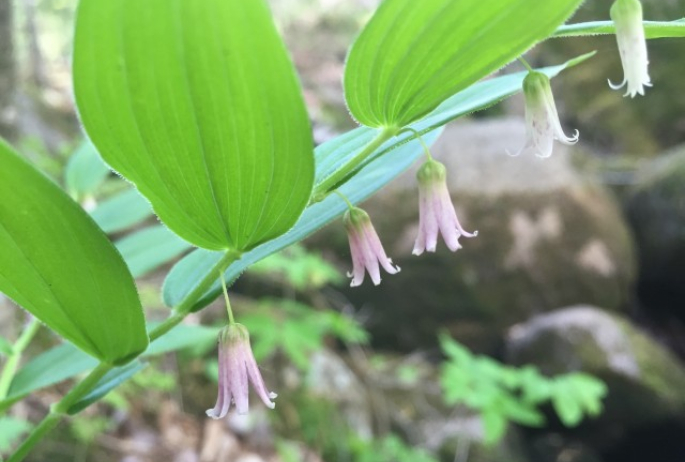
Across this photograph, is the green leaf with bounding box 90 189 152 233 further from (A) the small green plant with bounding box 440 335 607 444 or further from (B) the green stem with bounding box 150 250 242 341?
(A) the small green plant with bounding box 440 335 607 444

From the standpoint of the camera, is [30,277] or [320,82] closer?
[30,277]

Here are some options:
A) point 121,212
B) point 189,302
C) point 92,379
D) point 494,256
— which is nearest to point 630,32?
point 189,302

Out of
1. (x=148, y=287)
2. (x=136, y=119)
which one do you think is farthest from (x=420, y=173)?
(x=148, y=287)

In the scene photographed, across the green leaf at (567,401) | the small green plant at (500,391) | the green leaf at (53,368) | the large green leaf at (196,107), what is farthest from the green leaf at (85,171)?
the green leaf at (567,401)

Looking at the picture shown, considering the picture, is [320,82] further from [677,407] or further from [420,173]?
[420,173]

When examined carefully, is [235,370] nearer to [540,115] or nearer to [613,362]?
[540,115]

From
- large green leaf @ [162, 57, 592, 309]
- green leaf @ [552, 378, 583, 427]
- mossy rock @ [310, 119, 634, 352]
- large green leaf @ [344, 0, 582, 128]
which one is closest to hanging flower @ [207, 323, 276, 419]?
large green leaf @ [162, 57, 592, 309]

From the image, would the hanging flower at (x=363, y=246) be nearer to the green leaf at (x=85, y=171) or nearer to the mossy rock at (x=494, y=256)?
the green leaf at (x=85, y=171)
